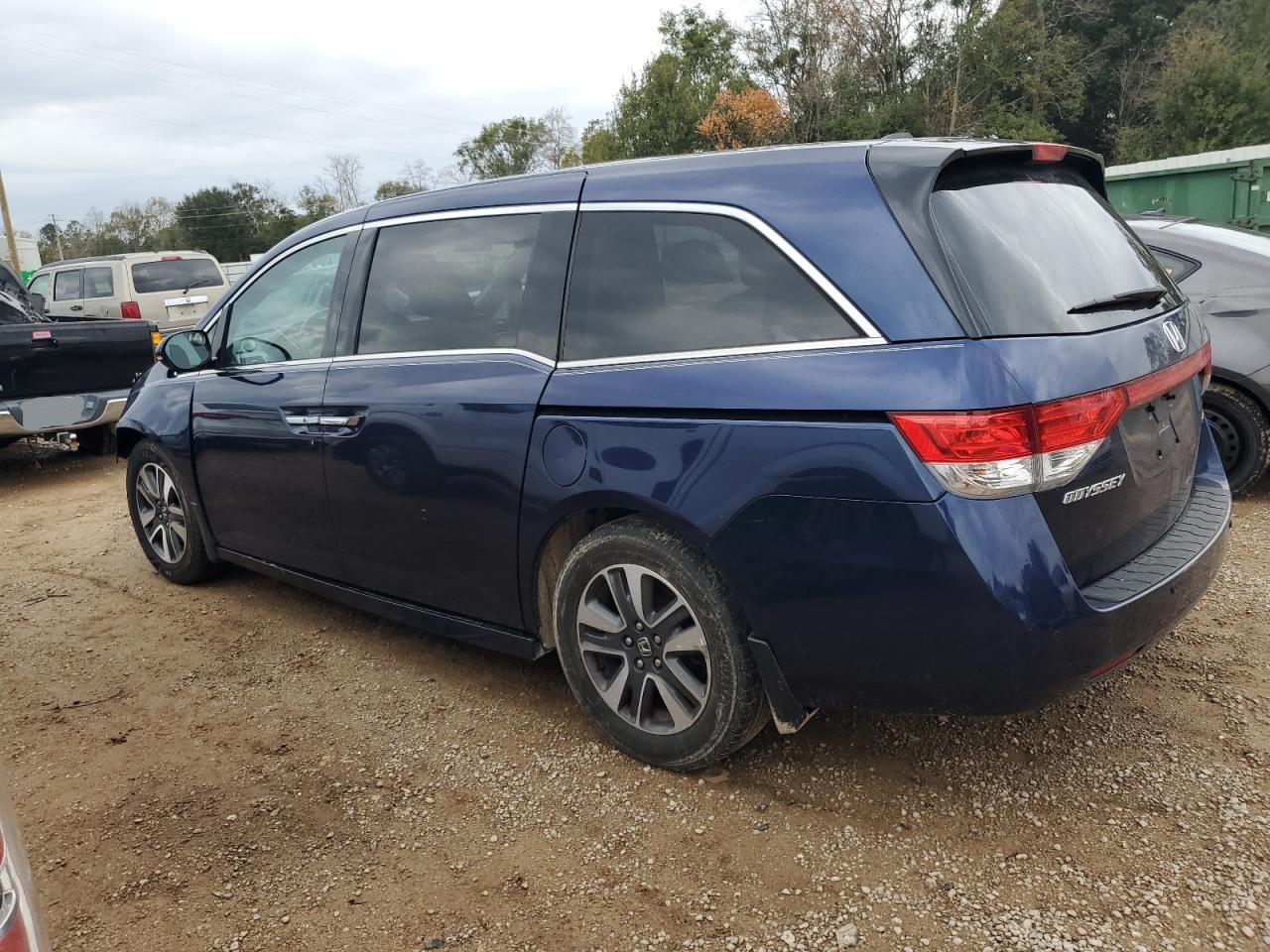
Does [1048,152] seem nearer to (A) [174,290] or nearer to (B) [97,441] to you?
(B) [97,441]

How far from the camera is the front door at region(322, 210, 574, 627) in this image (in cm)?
309

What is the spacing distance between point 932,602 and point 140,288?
45.3ft

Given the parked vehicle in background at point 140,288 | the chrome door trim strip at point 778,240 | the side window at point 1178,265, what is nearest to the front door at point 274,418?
the chrome door trim strip at point 778,240

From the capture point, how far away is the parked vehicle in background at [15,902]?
1278 millimetres

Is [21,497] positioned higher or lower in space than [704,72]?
lower

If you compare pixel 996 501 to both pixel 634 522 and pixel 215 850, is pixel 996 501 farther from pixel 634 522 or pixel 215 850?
pixel 215 850

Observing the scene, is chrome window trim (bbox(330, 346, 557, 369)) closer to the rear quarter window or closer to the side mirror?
the side mirror

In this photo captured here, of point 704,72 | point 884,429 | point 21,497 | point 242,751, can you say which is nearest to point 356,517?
point 242,751

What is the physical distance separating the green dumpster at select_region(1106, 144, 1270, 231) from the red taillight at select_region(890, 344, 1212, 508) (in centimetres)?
1046

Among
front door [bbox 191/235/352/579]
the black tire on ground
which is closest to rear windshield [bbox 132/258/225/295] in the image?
the black tire on ground

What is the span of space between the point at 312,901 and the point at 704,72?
4210cm

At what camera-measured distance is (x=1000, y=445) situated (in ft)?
7.19

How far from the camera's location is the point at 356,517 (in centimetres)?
363

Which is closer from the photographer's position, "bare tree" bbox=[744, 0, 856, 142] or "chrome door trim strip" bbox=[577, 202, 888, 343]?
"chrome door trim strip" bbox=[577, 202, 888, 343]
